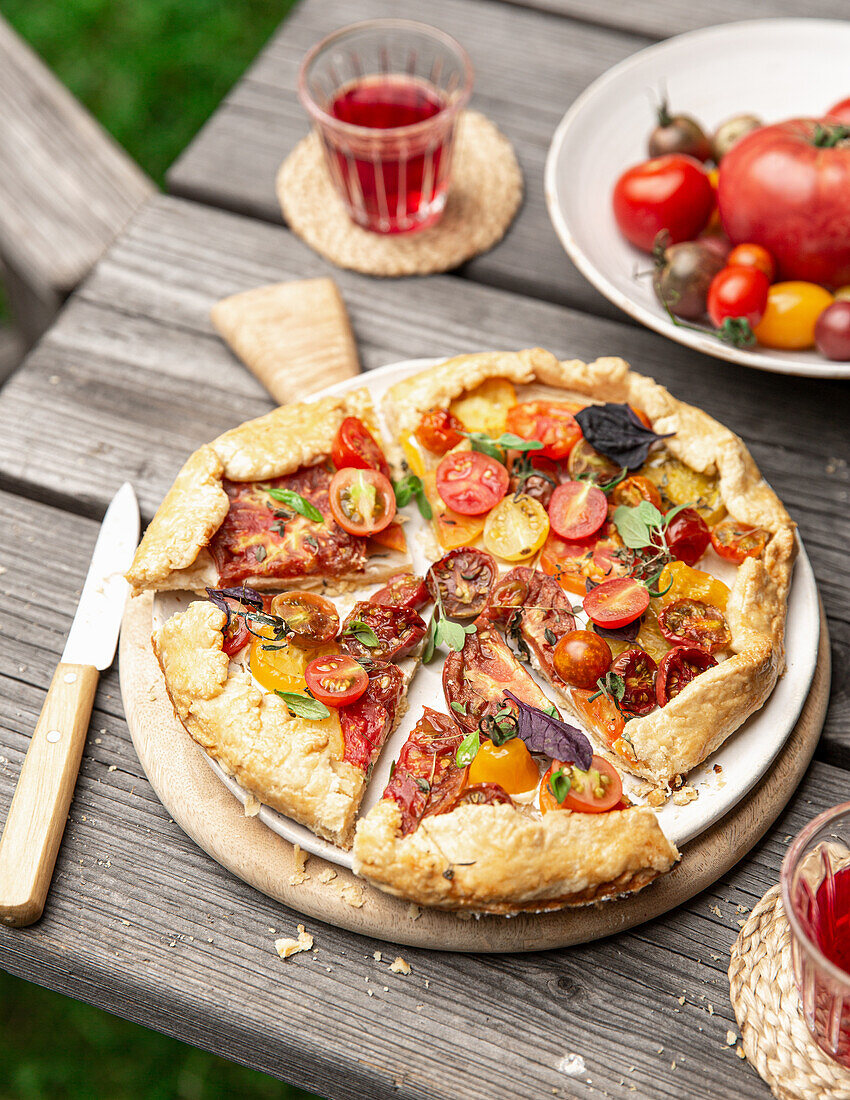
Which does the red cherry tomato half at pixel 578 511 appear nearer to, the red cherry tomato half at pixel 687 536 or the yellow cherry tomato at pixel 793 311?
the red cherry tomato half at pixel 687 536

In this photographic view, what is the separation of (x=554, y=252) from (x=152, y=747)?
266 centimetres

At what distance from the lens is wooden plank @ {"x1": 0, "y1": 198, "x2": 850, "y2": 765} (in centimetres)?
374

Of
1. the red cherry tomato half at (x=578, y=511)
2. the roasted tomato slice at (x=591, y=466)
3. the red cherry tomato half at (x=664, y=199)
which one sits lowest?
the red cherry tomato half at (x=578, y=511)

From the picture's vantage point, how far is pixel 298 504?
3217mm

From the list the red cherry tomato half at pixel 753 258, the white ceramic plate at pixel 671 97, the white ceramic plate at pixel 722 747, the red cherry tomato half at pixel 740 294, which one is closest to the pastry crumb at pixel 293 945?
the white ceramic plate at pixel 722 747

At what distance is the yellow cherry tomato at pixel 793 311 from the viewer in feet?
11.7

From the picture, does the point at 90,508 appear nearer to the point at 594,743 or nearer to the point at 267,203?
the point at 267,203

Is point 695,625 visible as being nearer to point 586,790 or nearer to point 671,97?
point 586,790

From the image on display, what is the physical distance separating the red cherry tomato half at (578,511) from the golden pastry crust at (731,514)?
0.34 meters

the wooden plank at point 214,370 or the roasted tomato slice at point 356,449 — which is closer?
the roasted tomato slice at point 356,449

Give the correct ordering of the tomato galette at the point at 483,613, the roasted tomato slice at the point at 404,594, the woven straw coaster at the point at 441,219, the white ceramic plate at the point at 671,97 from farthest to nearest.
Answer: the woven straw coaster at the point at 441,219, the white ceramic plate at the point at 671,97, the roasted tomato slice at the point at 404,594, the tomato galette at the point at 483,613

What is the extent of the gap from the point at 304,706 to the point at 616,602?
37.7 inches

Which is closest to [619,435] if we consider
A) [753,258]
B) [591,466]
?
[591,466]

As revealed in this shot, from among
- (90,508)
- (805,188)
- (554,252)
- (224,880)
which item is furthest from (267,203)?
(224,880)
